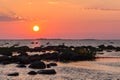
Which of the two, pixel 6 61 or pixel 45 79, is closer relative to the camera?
pixel 45 79

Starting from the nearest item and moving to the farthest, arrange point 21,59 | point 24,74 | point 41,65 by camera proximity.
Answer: point 24,74, point 41,65, point 21,59

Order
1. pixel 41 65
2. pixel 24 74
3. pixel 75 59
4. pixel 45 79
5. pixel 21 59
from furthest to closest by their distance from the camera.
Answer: pixel 75 59 → pixel 21 59 → pixel 41 65 → pixel 24 74 → pixel 45 79

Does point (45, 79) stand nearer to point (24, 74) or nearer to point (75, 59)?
point (24, 74)

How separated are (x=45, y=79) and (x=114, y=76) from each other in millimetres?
9652

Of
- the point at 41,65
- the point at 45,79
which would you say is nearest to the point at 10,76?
the point at 45,79

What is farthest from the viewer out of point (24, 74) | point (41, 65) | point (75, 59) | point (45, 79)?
point (75, 59)

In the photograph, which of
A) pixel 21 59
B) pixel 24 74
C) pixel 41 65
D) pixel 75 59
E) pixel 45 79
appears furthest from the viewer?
pixel 75 59

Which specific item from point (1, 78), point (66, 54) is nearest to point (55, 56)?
point (66, 54)

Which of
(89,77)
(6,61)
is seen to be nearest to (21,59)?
(6,61)

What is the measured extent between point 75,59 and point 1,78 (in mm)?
31877

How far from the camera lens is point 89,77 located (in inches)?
1842

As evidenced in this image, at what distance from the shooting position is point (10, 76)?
155 feet

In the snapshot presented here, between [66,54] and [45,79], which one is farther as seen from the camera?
[66,54]

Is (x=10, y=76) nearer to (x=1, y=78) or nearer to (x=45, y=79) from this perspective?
(x=1, y=78)
